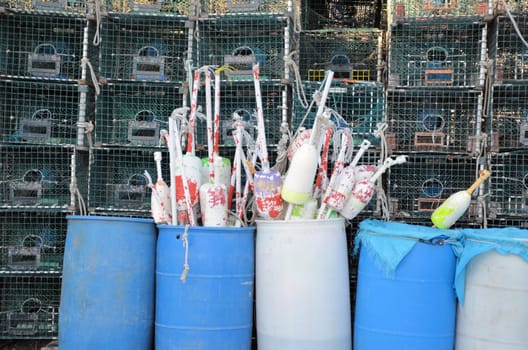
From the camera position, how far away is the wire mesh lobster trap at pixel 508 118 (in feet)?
15.3

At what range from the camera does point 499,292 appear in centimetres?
379

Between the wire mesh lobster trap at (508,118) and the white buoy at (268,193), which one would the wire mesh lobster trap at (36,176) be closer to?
the white buoy at (268,193)

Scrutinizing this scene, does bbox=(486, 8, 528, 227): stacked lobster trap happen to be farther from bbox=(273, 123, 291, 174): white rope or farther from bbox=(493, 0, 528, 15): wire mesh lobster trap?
bbox=(273, 123, 291, 174): white rope

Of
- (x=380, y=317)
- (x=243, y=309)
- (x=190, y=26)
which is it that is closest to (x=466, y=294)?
(x=380, y=317)

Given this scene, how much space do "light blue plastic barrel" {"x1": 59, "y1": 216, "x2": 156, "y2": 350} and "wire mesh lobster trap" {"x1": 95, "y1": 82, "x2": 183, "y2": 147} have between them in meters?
0.94

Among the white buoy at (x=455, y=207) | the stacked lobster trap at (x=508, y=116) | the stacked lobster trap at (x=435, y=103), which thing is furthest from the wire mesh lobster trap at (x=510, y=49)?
the white buoy at (x=455, y=207)

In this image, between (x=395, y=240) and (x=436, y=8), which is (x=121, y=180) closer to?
(x=395, y=240)

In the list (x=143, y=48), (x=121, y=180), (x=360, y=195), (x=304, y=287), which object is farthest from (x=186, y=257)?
(x=143, y=48)

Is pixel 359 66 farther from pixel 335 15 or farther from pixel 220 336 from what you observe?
pixel 220 336

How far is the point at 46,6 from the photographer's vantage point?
482 cm

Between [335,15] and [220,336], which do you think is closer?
[220,336]

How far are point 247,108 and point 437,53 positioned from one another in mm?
1539

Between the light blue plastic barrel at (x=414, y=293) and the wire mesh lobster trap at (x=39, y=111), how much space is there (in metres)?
2.57

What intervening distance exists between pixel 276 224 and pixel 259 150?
557 millimetres
